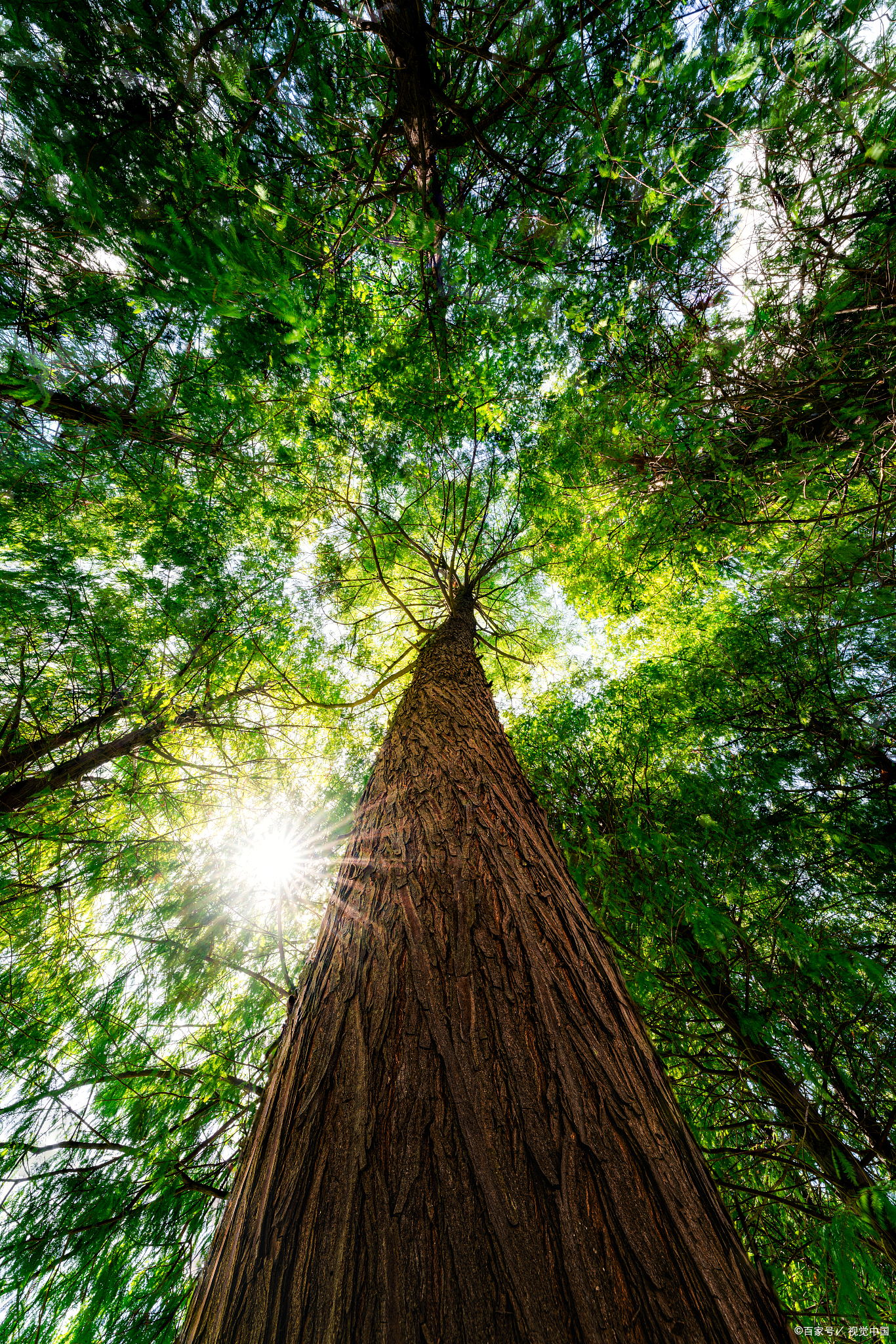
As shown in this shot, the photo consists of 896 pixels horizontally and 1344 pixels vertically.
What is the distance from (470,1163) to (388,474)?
4.98m

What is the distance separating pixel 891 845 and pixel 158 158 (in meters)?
5.94

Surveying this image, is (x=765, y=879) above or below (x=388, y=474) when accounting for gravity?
below

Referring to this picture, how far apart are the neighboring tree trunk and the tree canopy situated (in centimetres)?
170

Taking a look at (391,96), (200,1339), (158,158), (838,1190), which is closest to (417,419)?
(391,96)

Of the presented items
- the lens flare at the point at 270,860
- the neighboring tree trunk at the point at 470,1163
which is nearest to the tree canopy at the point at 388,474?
the lens flare at the point at 270,860

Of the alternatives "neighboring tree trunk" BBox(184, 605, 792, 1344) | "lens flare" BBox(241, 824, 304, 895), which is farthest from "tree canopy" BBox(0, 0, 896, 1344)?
"neighboring tree trunk" BBox(184, 605, 792, 1344)

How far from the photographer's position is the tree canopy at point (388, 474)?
7.19 ft

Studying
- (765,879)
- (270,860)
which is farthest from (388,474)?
(765,879)

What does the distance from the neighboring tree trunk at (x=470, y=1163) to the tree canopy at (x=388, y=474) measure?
170 cm

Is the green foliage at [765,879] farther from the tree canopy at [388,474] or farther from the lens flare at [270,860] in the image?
the lens flare at [270,860]

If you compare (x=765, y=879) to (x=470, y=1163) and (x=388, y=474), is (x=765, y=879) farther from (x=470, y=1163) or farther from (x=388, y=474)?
(x=388, y=474)

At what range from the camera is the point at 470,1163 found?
2.71 ft

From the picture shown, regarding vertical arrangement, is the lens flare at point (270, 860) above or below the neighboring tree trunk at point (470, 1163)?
above

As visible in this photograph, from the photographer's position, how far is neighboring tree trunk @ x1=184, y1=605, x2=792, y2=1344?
70 cm
